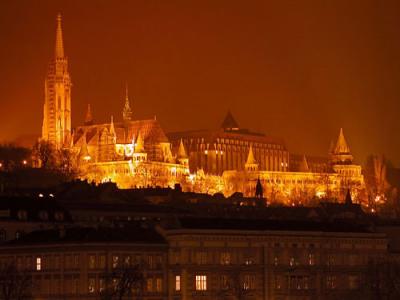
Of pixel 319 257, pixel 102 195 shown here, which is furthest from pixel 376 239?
pixel 102 195

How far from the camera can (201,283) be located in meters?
114

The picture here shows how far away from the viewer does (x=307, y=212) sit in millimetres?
187000

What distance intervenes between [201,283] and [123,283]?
27.6 feet

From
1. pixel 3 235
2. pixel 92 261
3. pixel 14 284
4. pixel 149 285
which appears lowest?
pixel 149 285

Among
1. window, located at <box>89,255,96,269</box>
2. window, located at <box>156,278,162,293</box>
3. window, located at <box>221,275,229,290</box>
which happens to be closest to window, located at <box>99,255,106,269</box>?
window, located at <box>89,255,96,269</box>

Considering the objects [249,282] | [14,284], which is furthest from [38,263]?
[249,282]

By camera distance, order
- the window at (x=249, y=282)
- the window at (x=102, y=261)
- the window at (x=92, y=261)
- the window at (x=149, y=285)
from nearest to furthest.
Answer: the window at (x=92, y=261)
the window at (x=102, y=261)
the window at (x=149, y=285)
the window at (x=249, y=282)

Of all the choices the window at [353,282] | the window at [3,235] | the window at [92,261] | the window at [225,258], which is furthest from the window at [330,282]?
the window at [3,235]

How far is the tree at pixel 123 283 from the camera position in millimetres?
107375

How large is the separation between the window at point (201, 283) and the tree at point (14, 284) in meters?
10.5

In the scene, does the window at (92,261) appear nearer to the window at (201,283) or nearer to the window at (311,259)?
the window at (201,283)

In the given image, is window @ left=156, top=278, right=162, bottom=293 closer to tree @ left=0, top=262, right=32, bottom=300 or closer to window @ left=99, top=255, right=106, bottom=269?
window @ left=99, top=255, right=106, bottom=269

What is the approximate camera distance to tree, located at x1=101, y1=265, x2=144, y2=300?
10738 cm

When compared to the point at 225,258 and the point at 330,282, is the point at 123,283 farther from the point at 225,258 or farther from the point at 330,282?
the point at 330,282
